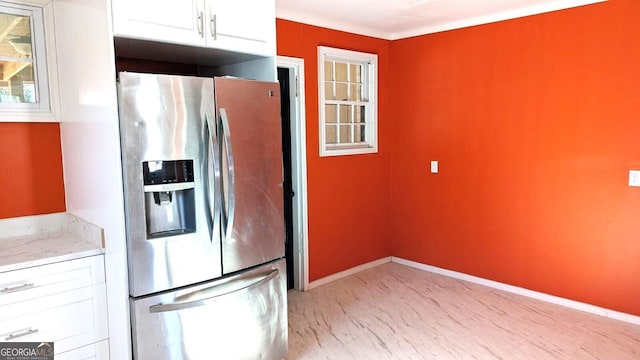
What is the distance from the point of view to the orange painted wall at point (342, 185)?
13.0 ft

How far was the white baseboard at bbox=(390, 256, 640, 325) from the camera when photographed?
3.40 m

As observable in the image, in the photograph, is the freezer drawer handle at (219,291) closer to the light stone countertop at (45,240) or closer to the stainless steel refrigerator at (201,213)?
the stainless steel refrigerator at (201,213)

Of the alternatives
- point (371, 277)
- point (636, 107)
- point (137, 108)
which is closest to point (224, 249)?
point (137, 108)

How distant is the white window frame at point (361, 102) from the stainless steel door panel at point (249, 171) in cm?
161

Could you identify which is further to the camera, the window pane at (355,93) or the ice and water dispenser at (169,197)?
the window pane at (355,93)

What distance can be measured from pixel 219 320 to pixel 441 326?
183 cm

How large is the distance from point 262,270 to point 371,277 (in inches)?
84.5

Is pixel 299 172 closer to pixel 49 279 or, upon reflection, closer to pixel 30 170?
pixel 30 170

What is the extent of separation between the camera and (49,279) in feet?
7.16

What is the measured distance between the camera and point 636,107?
3207 millimetres

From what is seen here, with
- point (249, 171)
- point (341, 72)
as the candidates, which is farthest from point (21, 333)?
point (341, 72)

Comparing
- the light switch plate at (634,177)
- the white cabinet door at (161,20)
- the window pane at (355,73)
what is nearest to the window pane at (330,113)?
the window pane at (355,73)

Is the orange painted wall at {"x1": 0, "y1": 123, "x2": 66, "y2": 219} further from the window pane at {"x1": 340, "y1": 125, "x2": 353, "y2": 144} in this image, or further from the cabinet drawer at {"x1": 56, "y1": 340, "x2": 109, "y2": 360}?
the window pane at {"x1": 340, "y1": 125, "x2": 353, "y2": 144}

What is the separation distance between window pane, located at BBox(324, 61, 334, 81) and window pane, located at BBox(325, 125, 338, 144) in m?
0.47
